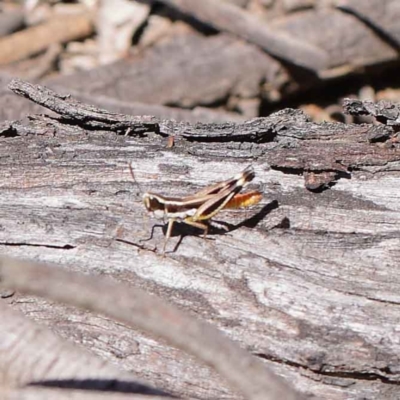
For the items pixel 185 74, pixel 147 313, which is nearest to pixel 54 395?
pixel 147 313

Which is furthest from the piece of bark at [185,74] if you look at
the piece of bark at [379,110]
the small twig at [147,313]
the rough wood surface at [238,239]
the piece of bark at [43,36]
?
the small twig at [147,313]

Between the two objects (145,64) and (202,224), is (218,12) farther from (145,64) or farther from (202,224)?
(202,224)

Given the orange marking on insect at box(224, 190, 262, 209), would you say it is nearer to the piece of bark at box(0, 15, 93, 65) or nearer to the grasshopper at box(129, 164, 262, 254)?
the grasshopper at box(129, 164, 262, 254)

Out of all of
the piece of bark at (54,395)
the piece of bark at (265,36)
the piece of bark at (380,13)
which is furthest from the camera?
the piece of bark at (380,13)

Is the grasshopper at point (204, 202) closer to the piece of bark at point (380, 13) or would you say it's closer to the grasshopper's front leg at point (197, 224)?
the grasshopper's front leg at point (197, 224)

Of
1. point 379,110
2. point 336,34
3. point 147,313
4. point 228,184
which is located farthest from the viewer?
point 336,34

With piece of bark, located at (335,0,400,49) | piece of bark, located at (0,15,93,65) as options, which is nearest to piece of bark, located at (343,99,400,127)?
piece of bark, located at (335,0,400,49)

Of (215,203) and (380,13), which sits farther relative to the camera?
(380,13)

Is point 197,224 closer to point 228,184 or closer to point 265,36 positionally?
point 228,184
